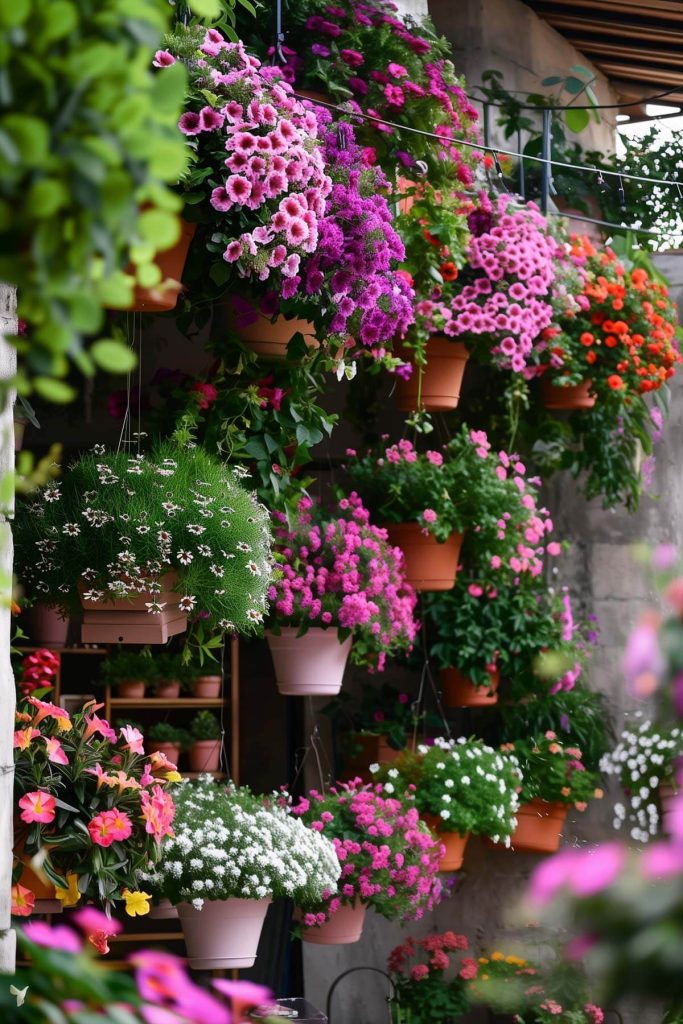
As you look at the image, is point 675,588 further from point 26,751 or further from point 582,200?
point 582,200

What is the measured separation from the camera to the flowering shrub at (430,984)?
4.38 meters

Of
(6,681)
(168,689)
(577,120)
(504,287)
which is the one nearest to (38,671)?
(6,681)

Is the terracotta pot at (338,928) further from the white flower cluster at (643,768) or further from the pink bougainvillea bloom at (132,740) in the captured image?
the white flower cluster at (643,768)

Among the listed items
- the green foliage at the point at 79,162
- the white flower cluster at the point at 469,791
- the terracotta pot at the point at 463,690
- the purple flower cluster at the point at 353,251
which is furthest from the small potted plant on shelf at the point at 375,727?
the green foliage at the point at 79,162

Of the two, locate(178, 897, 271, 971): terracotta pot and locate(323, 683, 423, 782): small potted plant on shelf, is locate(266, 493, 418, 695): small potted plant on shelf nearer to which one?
locate(178, 897, 271, 971): terracotta pot

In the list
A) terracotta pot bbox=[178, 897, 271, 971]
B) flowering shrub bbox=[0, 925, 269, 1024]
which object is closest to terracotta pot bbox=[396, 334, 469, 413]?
terracotta pot bbox=[178, 897, 271, 971]

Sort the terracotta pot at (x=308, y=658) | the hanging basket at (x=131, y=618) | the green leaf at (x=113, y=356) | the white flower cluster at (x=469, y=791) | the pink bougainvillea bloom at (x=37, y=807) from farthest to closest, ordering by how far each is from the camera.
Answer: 1. the white flower cluster at (x=469, y=791)
2. the terracotta pot at (x=308, y=658)
3. the hanging basket at (x=131, y=618)
4. the pink bougainvillea bloom at (x=37, y=807)
5. the green leaf at (x=113, y=356)

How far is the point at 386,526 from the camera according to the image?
408cm

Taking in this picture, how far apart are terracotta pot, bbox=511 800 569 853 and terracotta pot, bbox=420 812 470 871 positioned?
0.46m

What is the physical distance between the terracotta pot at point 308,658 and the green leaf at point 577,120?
2542 mm

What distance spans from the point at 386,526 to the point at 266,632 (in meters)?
0.68

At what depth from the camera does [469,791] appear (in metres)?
4.03

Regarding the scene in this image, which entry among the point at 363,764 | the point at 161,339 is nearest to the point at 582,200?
the point at 161,339

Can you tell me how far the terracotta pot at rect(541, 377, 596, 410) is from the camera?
14.9 feet
